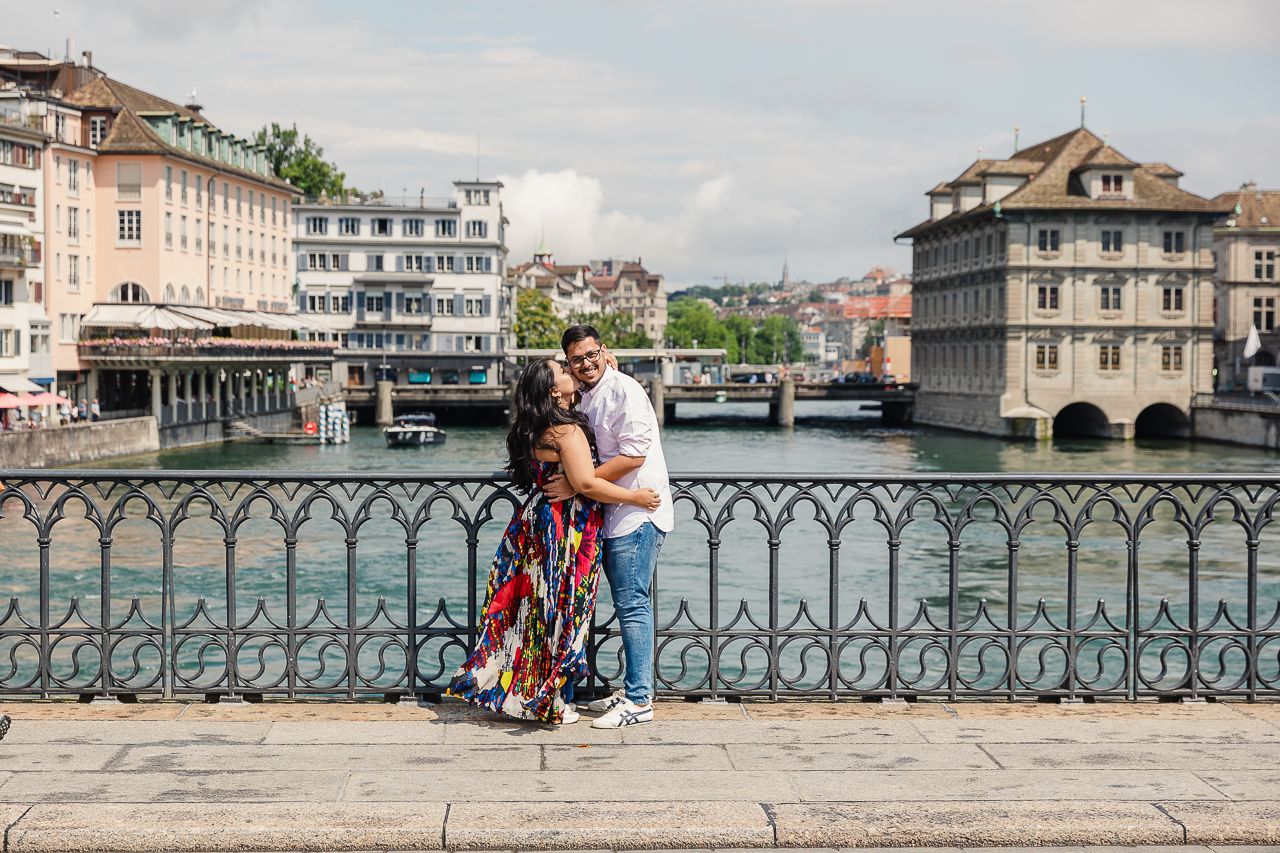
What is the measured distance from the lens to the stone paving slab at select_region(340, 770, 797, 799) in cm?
476

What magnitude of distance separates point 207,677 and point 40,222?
4546 centimetres

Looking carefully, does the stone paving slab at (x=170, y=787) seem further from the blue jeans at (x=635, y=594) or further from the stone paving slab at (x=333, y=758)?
the blue jeans at (x=635, y=594)

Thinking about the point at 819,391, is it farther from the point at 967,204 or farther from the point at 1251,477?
the point at 1251,477

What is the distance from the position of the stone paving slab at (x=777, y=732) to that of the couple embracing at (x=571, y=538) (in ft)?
0.62

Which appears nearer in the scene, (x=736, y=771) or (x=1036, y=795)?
(x=1036, y=795)

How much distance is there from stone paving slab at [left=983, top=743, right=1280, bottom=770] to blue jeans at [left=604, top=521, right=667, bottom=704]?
149cm

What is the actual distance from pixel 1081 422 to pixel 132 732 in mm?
73065

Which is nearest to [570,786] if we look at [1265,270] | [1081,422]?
[1081,422]

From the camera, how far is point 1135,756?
532 cm

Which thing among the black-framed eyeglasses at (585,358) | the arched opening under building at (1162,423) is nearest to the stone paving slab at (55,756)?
the black-framed eyeglasses at (585,358)

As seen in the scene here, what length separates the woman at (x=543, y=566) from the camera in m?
5.74

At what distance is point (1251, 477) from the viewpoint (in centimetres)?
634

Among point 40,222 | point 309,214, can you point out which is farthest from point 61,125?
point 309,214

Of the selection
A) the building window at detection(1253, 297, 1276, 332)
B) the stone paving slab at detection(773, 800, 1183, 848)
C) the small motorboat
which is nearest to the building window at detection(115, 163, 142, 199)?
the small motorboat
